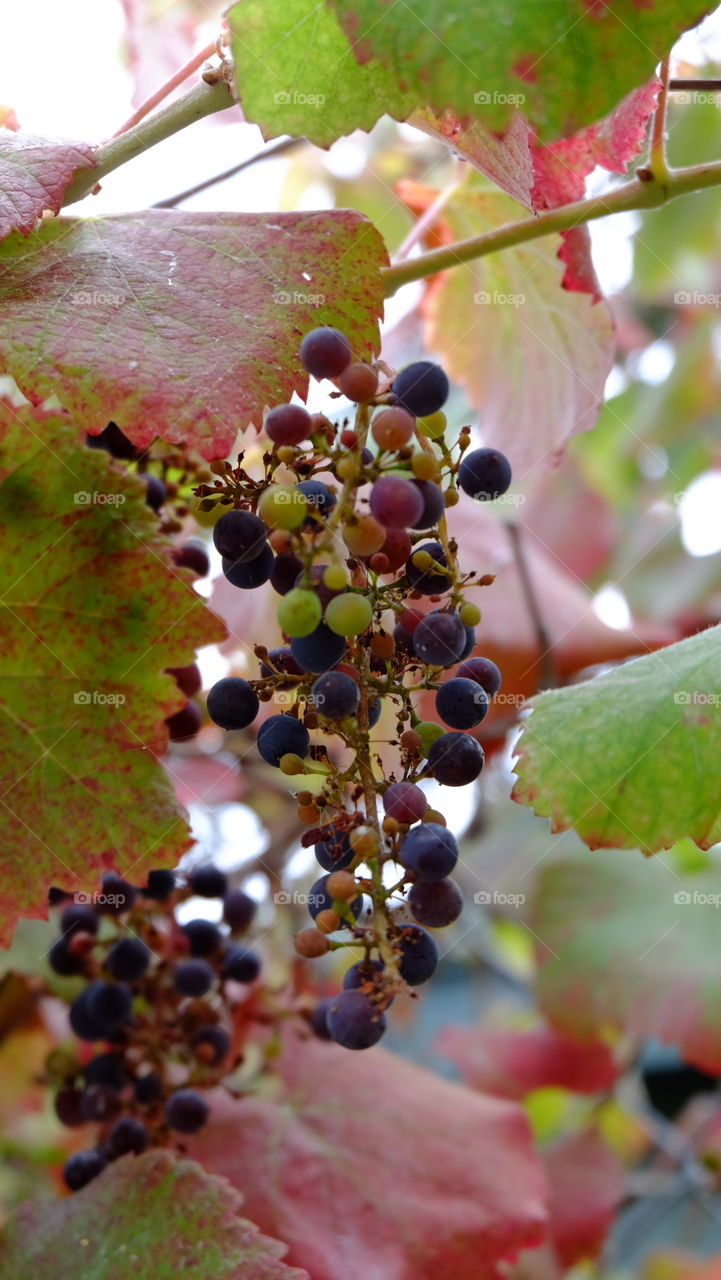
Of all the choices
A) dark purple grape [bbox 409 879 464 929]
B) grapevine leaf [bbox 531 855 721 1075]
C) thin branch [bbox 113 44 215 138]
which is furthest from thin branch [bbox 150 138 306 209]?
grapevine leaf [bbox 531 855 721 1075]

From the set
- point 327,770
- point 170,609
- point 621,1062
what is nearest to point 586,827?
point 327,770

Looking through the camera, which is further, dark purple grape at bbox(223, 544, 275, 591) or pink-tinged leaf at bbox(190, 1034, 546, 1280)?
pink-tinged leaf at bbox(190, 1034, 546, 1280)

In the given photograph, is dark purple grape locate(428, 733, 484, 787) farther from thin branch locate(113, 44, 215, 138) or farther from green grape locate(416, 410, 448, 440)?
thin branch locate(113, 44, 215, 138)

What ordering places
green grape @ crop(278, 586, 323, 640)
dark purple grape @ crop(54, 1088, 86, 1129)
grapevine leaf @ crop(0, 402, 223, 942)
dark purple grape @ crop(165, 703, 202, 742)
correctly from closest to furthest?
green grape @ crop(278, 586, 323, 640), grapevine leaf @ crop(0, 402, 223, 942), dark purple grape @ crop(165, 703, 202, 742), dark purple grape @ crop(54, 1088, 86, 1129)

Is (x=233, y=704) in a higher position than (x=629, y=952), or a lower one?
higher

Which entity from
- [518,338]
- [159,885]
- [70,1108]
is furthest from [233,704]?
[518,338]

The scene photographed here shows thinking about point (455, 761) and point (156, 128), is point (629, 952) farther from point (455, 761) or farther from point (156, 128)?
point (156, 128)

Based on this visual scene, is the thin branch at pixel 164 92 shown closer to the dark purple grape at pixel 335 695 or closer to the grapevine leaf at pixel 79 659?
the grapevine leaf at pixel 79 659
